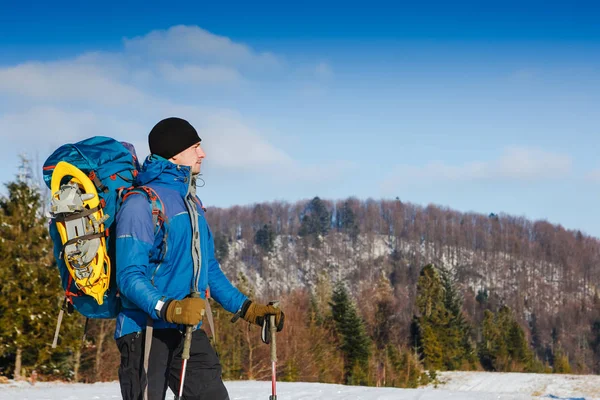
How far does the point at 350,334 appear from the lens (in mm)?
42844

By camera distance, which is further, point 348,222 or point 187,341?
point 348,222

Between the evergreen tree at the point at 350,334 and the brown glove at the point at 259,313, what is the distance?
1508 inches

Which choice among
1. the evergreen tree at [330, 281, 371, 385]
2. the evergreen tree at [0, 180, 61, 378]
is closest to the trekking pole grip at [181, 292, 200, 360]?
the evergreen tree at [0, 180, 61, 378]

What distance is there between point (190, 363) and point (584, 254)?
593 ft

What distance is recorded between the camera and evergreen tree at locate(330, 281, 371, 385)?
138ft

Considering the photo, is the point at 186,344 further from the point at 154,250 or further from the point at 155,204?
the point at 155,204

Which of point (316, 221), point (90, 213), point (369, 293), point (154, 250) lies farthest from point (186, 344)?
point (316, 221)

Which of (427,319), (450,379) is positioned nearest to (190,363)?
(450,379)

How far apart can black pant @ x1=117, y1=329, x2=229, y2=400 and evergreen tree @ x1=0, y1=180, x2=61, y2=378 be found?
15.9 metres

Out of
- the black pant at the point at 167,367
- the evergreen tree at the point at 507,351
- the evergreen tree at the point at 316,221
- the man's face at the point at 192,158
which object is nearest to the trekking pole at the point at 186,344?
the black pant at the point at 167,367

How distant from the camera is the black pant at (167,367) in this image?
3092 mm

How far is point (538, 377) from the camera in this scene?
129ft

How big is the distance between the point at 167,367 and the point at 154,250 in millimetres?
564

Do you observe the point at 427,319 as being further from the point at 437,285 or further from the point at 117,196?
the point at 117,196
